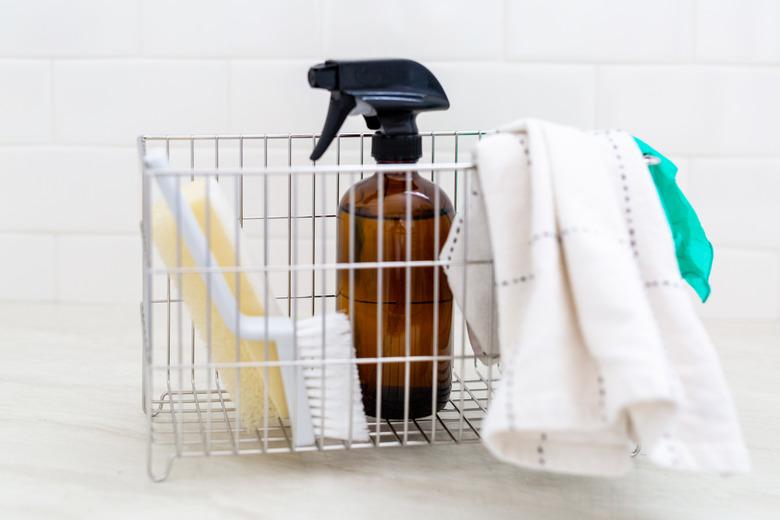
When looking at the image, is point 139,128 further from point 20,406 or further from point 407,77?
point 407,77

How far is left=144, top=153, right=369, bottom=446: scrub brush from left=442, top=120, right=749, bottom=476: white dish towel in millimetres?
131

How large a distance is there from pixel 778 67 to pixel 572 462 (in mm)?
673

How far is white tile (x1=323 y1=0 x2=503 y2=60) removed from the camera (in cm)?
105

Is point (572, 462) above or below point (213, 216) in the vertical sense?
below

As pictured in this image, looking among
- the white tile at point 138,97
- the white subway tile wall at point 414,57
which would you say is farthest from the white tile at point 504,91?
the white tile at point 138,97

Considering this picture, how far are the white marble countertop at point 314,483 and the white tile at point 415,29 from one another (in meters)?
0.45

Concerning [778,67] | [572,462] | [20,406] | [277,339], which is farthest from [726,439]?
[778,67]

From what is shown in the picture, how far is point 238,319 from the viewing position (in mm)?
618

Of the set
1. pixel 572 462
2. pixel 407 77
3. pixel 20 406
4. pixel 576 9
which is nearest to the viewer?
pixel 572 462

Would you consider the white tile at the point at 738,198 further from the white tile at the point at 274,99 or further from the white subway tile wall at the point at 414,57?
the white tile at the point at 274,99

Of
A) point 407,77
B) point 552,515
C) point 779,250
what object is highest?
point 407,77

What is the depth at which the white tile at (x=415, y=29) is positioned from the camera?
1050mm

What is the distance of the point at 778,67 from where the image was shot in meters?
1.07

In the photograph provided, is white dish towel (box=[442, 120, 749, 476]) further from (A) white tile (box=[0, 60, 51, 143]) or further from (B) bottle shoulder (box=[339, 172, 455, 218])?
(A) white tile (box=[0, 60, 51, 143])
